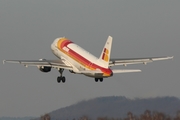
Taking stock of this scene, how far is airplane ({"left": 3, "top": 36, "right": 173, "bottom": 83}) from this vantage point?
483ft

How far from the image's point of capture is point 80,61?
155 meters

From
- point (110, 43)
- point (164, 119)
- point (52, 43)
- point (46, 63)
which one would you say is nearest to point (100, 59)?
point (110, 43)

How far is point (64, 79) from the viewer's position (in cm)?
16212

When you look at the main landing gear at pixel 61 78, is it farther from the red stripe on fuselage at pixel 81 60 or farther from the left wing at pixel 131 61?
the left wing at pixel 131 61

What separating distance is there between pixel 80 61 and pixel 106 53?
764cm

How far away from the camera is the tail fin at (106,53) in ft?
485

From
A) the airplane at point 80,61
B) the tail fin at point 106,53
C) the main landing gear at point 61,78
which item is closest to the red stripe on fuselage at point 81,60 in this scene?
the airplane at point 80,61

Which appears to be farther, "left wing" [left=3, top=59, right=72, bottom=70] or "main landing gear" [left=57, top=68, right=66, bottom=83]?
"main landing gear" [left=57, top=68, right=66, bottom=83]

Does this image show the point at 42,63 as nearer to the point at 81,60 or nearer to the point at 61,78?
the point at 61,78

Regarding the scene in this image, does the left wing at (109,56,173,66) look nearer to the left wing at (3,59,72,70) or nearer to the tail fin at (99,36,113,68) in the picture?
the left wing at (3,59,72,70)

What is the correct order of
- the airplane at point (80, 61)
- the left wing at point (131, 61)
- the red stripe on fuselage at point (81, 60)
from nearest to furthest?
1. the red stripe on fuselage at point (81, 60)
2. the airplane at point (80, 61)
3. the left wing at point (131, 61)

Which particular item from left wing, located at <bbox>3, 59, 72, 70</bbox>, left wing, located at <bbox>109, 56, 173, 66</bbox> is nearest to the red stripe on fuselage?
left wing, located at <bbox>3, 59, 72, 70</bbox>

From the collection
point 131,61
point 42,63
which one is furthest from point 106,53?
point 42,63

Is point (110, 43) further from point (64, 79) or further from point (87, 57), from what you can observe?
point (64, 79)
